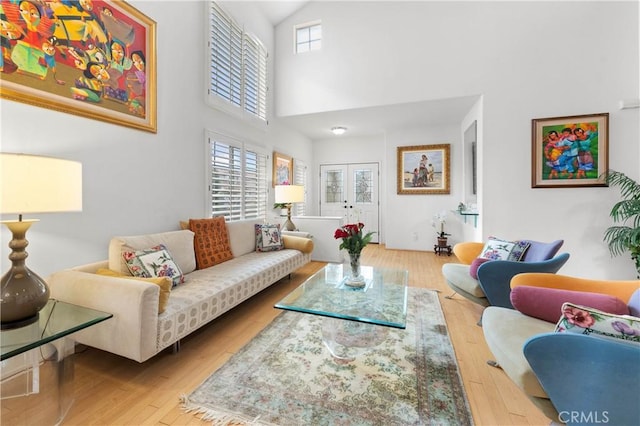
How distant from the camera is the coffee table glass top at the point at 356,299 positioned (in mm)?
1677

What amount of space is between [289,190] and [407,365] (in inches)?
124

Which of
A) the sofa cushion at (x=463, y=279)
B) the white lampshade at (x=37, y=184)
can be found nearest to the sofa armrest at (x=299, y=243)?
the sofa cushion at (x=463, y=279)

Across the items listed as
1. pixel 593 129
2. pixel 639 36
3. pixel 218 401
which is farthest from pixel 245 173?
pixel 639 36

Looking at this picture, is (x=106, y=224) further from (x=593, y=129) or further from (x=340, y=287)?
(x=593, y=129)

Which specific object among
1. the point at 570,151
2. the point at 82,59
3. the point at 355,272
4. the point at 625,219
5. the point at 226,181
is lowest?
the point at 355,272

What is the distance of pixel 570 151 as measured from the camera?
3.37 m

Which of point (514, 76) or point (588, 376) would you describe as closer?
point (588, 376)

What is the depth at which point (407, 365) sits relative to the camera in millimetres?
1796

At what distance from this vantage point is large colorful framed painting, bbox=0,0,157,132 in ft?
5.71

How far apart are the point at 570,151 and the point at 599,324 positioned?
3.45 metres

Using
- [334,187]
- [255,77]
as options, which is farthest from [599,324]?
[334,187]

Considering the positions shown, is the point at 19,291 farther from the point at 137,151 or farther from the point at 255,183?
the point at 255,183

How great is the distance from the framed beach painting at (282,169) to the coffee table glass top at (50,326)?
12.1ft

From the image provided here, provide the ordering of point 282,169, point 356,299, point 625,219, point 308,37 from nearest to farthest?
point 356,299
point 625,219
point 308,37
point 282,169
